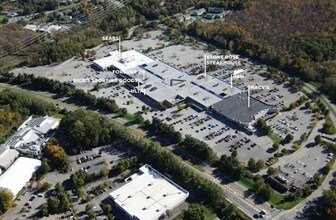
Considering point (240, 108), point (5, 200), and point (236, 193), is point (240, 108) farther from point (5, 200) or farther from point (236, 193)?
point (5, 200)

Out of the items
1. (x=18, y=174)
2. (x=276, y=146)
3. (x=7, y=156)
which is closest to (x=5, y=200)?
(x=18, y=174)

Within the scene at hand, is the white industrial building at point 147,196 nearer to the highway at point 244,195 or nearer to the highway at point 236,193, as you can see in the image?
the highway at point 236,193

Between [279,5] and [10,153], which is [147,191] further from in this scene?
[279,5]

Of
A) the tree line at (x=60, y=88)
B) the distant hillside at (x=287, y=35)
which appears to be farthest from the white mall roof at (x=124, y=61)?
the distant hillside at (x=287, y=35)

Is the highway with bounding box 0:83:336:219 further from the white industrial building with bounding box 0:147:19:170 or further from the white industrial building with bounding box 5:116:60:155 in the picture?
the white industrial building with bounding box 0:147:19:170

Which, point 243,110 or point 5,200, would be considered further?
point 243,110
